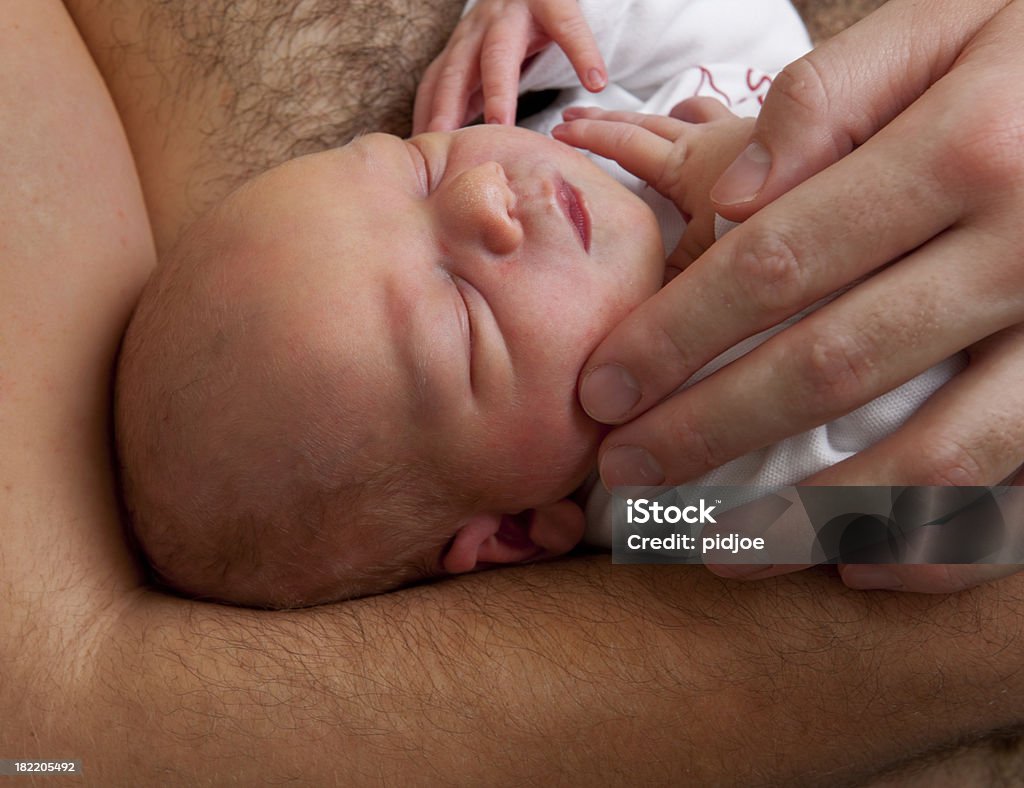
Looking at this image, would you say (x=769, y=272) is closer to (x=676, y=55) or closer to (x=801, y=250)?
(x=801, y=250)

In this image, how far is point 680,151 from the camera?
128 cm

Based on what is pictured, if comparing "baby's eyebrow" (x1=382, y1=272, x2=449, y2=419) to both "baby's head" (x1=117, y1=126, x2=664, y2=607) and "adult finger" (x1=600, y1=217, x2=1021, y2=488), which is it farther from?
"adult finger" (x1=600, y1=217, x2=1021, y2=488)

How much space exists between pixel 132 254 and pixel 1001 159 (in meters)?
1.21

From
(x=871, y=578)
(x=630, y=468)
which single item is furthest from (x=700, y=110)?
(x=871, y=578)

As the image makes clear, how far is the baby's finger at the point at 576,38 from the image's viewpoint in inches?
59.2

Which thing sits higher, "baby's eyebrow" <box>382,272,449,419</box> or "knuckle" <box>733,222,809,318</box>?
"knuckle" <box>733,222,809,318</box>

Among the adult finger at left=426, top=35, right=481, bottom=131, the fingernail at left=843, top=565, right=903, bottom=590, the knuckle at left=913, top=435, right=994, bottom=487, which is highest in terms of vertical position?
the adult finger at left=426, top=35, right=481, bottom=131

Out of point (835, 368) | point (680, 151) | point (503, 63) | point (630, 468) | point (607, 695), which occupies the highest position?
point (503, 63)

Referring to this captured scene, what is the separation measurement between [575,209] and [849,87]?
375mm

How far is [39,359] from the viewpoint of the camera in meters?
1.21

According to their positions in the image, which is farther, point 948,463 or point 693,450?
point 693,450

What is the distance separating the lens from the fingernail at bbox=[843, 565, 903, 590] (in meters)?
1.03

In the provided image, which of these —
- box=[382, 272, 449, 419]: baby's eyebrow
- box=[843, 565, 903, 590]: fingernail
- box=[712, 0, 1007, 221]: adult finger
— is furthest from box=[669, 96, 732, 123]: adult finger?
box=[843, 565, 903, 590]: fingernail

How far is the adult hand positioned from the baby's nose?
21cm
